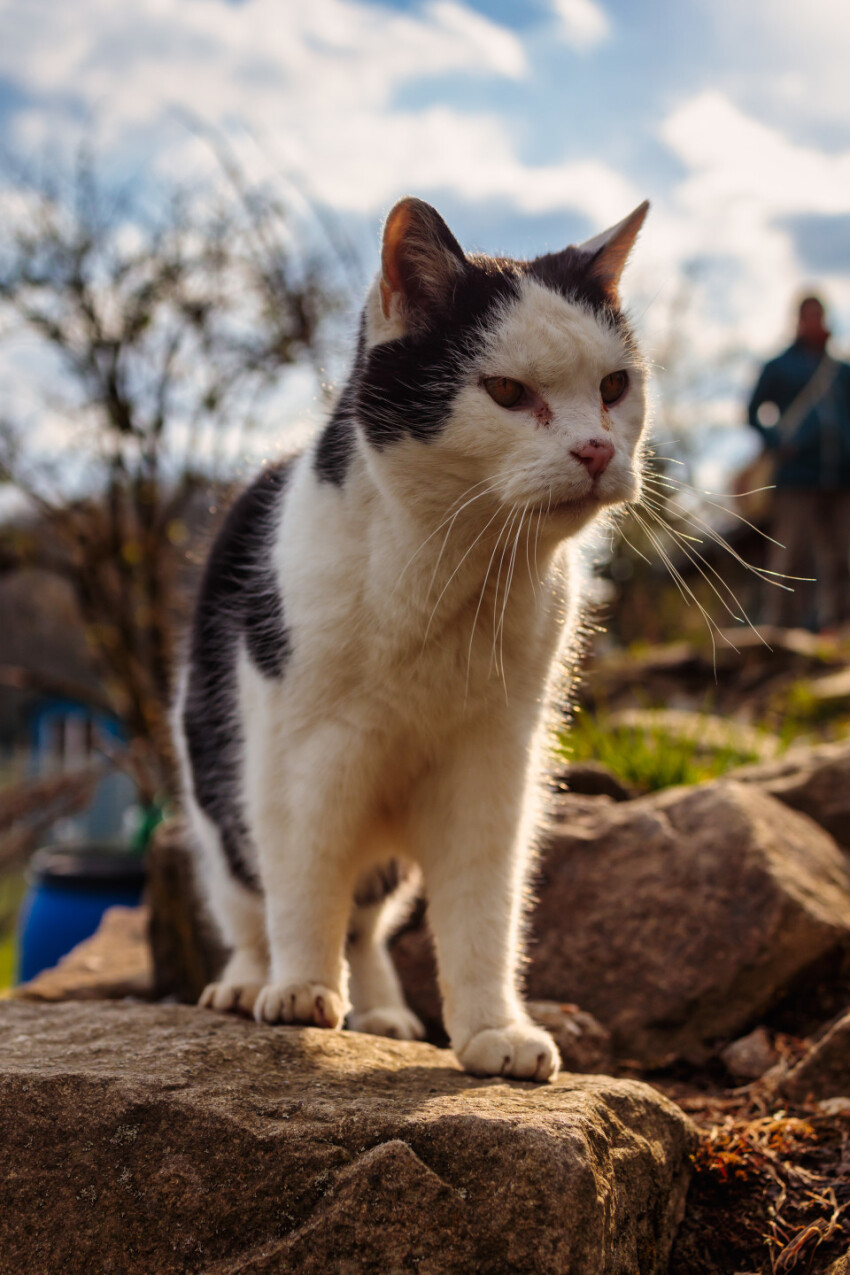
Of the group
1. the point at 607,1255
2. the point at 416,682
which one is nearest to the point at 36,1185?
the point at 607,1255

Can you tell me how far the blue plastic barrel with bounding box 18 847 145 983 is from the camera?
5.15 m

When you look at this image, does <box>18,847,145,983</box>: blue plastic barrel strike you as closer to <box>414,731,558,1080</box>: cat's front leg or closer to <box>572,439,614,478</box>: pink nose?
<box>414,731,558,1080</box>: cat's front leg

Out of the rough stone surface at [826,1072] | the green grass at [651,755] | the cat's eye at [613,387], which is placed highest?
the cat's eye at [613,387]

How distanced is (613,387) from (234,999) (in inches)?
61.7

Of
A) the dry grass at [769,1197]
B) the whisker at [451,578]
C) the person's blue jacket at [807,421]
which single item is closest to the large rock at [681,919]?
the dry grass at [769,1197]

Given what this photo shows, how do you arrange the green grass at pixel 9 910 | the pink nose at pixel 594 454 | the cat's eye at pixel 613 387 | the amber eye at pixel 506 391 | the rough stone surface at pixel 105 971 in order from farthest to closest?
the green grass at pixel 9 910 → the rough stone surface at pixel 105 971 → the cat's eye at pixel 613 387 → the amber eye at pixel 506 391 → the pink nose at pixel 594 454

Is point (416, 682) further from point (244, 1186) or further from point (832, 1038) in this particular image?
point (832, 1038)

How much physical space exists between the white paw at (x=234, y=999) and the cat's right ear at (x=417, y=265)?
1.49 metres

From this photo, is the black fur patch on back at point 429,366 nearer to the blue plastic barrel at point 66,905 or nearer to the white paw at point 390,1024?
the white paw at point 390,1024

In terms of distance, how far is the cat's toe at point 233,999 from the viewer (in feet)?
7.63

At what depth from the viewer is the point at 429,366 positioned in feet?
6.11

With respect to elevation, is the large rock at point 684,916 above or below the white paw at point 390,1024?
above

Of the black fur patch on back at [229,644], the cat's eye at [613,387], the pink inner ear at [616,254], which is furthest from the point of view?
the black fur patch on back at [229,644]

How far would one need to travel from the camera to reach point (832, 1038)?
2066 mm
